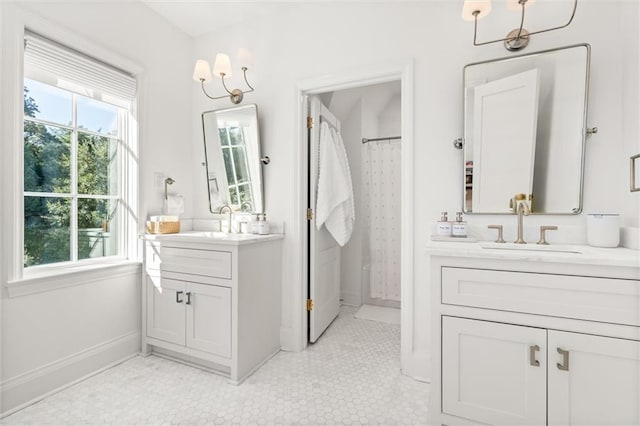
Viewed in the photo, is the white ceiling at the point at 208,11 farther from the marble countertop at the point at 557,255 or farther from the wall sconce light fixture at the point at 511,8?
the marble countertop at the point at 557,255

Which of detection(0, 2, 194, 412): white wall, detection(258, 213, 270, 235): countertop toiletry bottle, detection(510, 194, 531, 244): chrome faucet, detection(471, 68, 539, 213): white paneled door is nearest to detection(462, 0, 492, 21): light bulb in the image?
detection(471, 68, 539, 213): white paneled door

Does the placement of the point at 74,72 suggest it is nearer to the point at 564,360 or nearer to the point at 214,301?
the point at 214,301

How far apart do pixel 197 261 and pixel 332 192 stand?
3.78 feet

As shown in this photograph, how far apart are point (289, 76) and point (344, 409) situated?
2.26m

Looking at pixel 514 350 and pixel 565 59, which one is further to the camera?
pixel 565 59

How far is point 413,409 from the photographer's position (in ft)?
5.02

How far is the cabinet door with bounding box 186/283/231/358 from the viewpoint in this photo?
1799 mm

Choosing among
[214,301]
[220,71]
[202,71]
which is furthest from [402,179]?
[202,71]

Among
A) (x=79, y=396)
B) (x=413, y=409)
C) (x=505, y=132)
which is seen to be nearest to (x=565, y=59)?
(x=505, y=132)

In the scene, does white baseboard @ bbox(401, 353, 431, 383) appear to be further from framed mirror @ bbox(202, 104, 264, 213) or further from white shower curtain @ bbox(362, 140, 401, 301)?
framed mirror @ bbox(202, 104, 264, 213)

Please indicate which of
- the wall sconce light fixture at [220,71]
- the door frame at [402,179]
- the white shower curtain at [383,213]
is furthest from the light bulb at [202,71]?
the white shower curtain at [383,213]

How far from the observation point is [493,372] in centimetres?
123

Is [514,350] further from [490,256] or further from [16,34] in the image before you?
[16,34]

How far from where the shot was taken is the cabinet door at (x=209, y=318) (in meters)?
1.80
